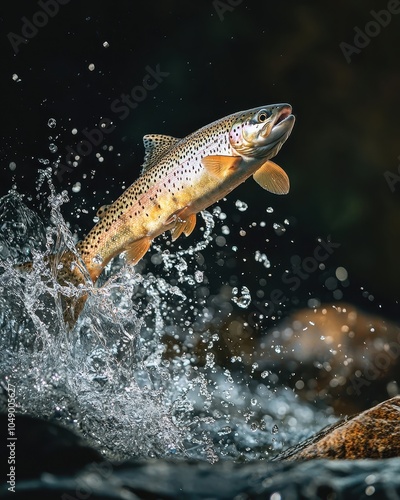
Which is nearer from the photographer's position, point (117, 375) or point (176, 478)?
point (176, 478)

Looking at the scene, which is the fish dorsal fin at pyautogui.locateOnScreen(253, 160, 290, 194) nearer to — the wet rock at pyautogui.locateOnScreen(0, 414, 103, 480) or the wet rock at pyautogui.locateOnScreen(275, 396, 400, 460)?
the wet rock at pyautogui.locateOnScreen(275, 396, 400, 460)

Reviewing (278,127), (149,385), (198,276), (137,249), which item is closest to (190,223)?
(137,249)

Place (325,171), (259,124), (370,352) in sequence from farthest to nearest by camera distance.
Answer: (325,171), (370,352), (259,124)

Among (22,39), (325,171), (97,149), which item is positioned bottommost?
(325,171)

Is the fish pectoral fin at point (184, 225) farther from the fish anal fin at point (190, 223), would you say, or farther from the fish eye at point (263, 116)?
the fish eye at point (263, 116)

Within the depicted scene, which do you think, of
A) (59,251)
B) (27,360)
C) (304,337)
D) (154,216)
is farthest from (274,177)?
(304,337)

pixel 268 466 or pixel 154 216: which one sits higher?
pixel 154 216

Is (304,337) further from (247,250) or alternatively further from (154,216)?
(154,216)

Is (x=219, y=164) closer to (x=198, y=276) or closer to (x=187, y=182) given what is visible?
(x=187, y=182)
